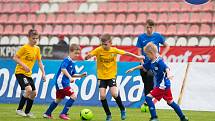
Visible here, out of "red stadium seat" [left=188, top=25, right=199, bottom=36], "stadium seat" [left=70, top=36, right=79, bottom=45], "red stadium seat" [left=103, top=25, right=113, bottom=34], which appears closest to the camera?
"red stadium seat" [left=188, top=25, right=199, bottom=36]

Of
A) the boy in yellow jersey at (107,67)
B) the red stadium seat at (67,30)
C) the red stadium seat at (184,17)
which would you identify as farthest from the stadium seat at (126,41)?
the boy in yellow jersey at (107,67)

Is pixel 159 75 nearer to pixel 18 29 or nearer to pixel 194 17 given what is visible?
pixel 194 17

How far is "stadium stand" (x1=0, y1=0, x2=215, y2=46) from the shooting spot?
26875 mm

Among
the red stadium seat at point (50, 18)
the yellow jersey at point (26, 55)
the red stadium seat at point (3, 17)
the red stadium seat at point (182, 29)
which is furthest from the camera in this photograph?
the red stadium seat at point (3, 17)

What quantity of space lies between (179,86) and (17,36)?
44.9 feet

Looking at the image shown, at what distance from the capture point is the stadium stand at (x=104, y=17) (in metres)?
26.9

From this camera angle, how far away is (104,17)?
1150 inches

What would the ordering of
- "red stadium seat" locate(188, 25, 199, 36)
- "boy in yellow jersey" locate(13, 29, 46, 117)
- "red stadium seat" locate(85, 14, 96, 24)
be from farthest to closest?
1. "red stadium seat" locate(85, 14, 96, 24)
2. "red stadium seat" locate(188, 25, 199, 36)
3. "boy in yellow jersey" locate(13, 29, 46, 117)

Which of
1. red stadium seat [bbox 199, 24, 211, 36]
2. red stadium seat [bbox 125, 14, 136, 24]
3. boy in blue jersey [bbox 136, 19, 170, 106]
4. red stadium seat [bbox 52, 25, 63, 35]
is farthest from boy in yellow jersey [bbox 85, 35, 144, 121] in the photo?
red stadium seat [bbox 52, 25, 63, 35]

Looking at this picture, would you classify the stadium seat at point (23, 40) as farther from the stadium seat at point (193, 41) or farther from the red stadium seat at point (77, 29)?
the stadium seat at point (193, 41)

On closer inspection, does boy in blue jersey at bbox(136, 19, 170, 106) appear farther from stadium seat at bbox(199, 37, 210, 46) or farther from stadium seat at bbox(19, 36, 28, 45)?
stadium seat at bbox(19, 36, 28, 45)

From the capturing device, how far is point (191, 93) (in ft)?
58.3

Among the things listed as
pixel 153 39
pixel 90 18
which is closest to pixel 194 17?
pixel 90 18

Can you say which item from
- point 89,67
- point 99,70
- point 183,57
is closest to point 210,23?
point 183,57
